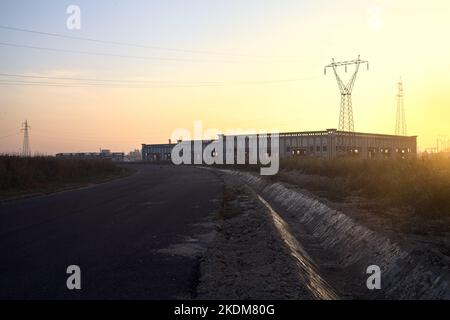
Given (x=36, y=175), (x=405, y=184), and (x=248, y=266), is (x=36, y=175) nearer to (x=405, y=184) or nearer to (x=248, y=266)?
(x=405, y=184)

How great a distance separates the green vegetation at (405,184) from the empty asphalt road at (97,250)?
22.6 feet

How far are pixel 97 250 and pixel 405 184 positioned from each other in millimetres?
12275

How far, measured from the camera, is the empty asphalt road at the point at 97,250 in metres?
8.42

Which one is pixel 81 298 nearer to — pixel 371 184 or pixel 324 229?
pixel 324 229

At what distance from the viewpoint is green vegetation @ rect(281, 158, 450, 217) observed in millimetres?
16109

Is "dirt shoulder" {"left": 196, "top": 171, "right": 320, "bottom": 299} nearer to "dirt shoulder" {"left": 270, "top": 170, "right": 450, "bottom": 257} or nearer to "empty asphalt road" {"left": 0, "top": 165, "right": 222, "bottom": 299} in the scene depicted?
"empty asphalt road" {"left": 0, "top": 165, "right": 222, "bottom": 299}

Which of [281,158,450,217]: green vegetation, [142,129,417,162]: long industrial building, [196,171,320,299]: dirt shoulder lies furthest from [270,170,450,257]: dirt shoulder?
[142,129,417,162]: long industrial building

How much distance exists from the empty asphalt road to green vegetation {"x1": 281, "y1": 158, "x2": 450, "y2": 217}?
6.90m

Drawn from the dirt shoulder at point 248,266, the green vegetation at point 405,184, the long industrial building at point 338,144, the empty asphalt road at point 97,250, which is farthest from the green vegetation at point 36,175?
the long industrial building at point 338,144

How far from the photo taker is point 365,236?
45.3 feet

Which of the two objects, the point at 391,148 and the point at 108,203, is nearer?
the point at 108,203

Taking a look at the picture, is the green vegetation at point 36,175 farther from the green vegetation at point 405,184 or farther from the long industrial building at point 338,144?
the long industrial building at point 338,144
